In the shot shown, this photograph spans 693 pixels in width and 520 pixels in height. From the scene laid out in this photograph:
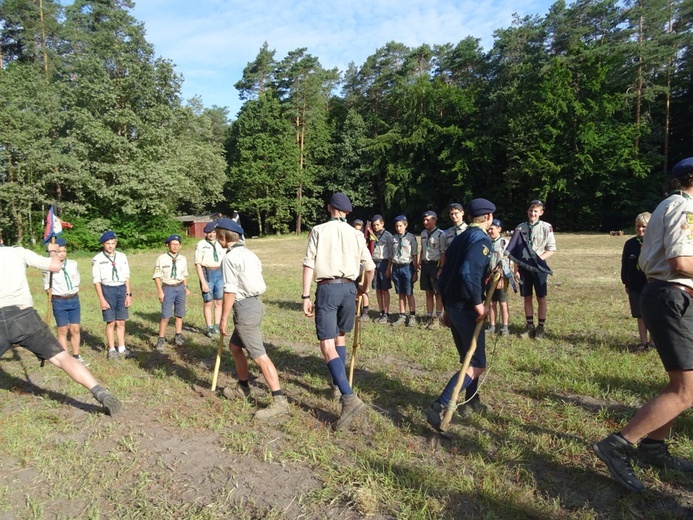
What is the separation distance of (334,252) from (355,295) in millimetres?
506

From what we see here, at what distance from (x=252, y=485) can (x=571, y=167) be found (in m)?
39.5

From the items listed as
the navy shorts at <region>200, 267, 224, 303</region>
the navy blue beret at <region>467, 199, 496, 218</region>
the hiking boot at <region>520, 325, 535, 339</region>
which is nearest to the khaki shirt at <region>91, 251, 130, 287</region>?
the navy shorts at <region>200, 267, 224, 303</region>

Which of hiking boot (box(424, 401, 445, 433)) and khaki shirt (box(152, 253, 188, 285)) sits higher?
khaki shirt (box(152, 253, 188, 285))

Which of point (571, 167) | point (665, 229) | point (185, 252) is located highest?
point (571, 167)

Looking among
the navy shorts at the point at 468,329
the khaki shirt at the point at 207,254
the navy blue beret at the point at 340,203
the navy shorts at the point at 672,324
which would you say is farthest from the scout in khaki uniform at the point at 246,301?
the khaki shirt at the point at 207,254

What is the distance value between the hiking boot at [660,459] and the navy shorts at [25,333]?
5.33 m

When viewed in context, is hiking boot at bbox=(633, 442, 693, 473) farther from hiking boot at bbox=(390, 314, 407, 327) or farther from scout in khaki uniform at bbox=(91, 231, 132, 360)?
scout in khaki uniform at bbox=(91, 231, 132, 360)

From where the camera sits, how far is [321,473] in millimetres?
3541

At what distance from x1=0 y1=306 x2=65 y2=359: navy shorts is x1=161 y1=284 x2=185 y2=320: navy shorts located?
113 inches

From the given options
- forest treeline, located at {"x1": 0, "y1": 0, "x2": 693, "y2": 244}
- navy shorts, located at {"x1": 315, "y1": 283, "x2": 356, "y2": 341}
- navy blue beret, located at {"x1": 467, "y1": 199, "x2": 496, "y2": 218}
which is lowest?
navy shorts, located at {"x1": 315, "y1": 283, "x2": 356, "y2": 341}

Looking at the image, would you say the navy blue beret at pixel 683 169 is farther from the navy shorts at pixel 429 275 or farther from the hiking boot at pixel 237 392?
the navy shorts at pixel 429 275

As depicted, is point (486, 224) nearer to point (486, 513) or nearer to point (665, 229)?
point (665, 229)

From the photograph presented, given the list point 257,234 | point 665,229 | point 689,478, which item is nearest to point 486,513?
point 689,478

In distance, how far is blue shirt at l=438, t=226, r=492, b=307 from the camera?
4.00 metres
